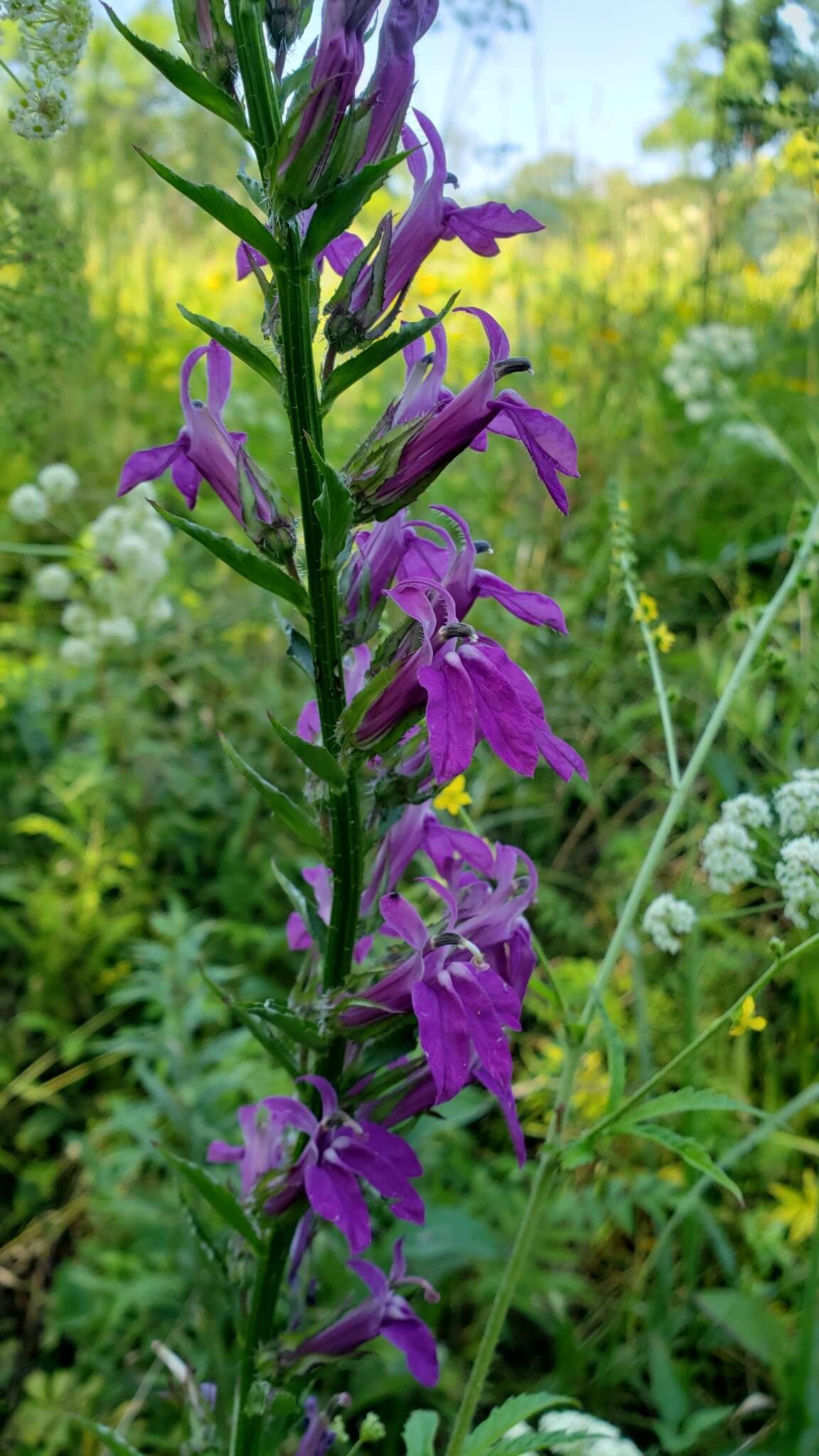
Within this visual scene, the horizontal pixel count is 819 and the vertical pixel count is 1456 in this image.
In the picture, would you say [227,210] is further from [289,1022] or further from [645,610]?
[645,610]

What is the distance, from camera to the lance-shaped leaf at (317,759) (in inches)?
37.7

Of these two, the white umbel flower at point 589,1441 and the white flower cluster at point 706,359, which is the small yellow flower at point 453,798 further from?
the white flower cluster at point 706,359

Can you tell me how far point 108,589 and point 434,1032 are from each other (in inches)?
96.8

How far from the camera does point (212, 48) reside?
0.95m

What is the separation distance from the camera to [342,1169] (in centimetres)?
112

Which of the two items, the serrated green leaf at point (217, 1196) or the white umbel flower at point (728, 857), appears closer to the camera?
the serrated green leaf at point (217, 1196)

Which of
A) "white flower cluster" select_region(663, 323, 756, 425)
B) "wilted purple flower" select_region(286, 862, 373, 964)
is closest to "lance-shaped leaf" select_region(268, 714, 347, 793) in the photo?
"wilted purple flower" select_region(286, 862, 373, 964)

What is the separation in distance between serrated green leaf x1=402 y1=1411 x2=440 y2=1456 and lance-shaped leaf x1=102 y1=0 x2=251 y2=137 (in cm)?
136

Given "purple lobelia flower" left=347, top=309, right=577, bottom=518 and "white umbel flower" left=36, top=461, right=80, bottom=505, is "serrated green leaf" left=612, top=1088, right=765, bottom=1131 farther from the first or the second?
"white umbel flower" left=36, top=461, right=80, bottom=505

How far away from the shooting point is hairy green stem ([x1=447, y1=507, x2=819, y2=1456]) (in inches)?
46.4

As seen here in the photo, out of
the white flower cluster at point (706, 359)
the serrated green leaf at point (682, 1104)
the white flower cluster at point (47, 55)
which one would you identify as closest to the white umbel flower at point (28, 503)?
the white flower cluster at point (47, 55)

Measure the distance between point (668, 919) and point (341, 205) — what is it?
990 mm

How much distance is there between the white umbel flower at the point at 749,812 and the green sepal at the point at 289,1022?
636 millimetres

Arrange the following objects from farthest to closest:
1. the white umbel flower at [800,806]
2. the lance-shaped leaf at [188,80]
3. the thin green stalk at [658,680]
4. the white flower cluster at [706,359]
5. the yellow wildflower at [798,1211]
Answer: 1. the white flower cluster at [706,359]
2. the yellow wildflower at [798,1211]
3. the thin green stalk at [658,680]
4. the white umbel flower at [800,806]
5. the lance-shaped leaf at [188,80]
